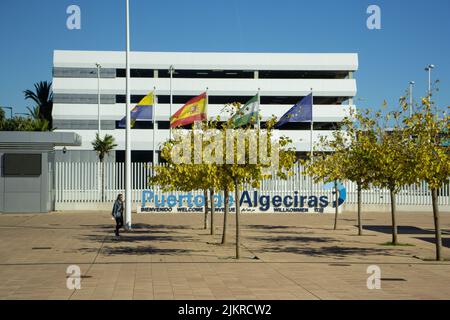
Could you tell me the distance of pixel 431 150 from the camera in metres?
18.8

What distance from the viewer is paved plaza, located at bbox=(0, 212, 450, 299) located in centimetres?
1333

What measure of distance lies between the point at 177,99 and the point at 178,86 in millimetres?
2134

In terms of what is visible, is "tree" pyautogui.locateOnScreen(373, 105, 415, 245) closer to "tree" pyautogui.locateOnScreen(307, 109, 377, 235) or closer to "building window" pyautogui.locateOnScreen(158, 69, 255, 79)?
"tree" pyautogui.locateOnScreen(307, 109, 377, 235)

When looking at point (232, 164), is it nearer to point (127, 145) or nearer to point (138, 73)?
point (127, 145)

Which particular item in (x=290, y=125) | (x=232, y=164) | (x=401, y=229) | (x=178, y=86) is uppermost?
(x=178, y=86)

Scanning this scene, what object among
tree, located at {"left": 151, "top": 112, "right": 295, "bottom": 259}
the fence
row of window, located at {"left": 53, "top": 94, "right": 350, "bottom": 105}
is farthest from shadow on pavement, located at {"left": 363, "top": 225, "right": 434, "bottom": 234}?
row of window, located at {"left": 53, "top": 94, "right": 350, "bottom": 105}

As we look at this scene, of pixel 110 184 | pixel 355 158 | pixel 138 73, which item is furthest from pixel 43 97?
pixel 355 158

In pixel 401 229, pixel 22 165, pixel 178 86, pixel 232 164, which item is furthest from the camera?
pixel 178 86

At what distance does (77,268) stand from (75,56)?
60222 millimetres

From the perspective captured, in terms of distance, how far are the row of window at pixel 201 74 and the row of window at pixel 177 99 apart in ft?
7.54

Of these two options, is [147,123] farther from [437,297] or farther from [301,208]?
[437,297]

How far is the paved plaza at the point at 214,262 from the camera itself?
13.3 m

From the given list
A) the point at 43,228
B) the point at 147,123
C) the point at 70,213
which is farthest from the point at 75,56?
the point at 43,228

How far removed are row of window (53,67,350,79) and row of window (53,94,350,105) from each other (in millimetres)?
2297
